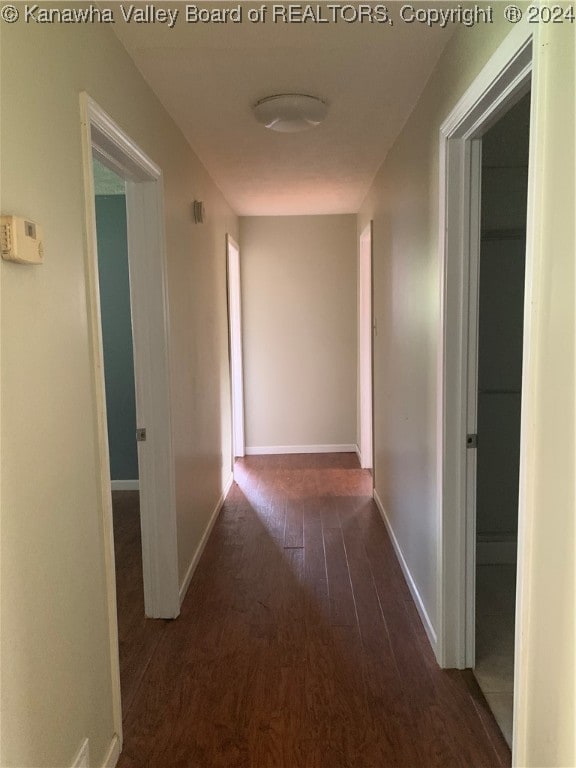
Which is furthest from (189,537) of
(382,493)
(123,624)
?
(382,493)

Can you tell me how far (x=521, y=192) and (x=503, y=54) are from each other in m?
1.64

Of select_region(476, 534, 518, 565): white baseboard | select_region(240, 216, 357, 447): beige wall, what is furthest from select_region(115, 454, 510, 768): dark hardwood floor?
select_region(240, 216, 357, 447): beige wall

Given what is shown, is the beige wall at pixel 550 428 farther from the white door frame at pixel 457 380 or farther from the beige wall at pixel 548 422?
the white door frame at pixel 457 380

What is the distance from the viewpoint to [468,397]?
205cm

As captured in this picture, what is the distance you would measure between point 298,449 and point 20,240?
183 inches

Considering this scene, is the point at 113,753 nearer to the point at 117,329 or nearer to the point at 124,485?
the point at 124,485

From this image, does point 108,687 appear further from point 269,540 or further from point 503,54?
point 503,54

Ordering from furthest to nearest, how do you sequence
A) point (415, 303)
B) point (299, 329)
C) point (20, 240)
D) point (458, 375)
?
point (299, 329), point (415, 303), point (458, 375), point (20, 240)

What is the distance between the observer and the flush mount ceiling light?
92.6 inches

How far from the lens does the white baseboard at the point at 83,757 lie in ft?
4.92

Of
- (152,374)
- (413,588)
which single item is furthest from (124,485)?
(413,588)

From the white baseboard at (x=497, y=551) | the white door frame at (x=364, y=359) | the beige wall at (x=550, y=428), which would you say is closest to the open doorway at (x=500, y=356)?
the white baseboard at (x=497, y=551)

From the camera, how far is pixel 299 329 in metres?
5.52

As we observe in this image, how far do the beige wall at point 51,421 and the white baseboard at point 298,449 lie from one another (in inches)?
154
